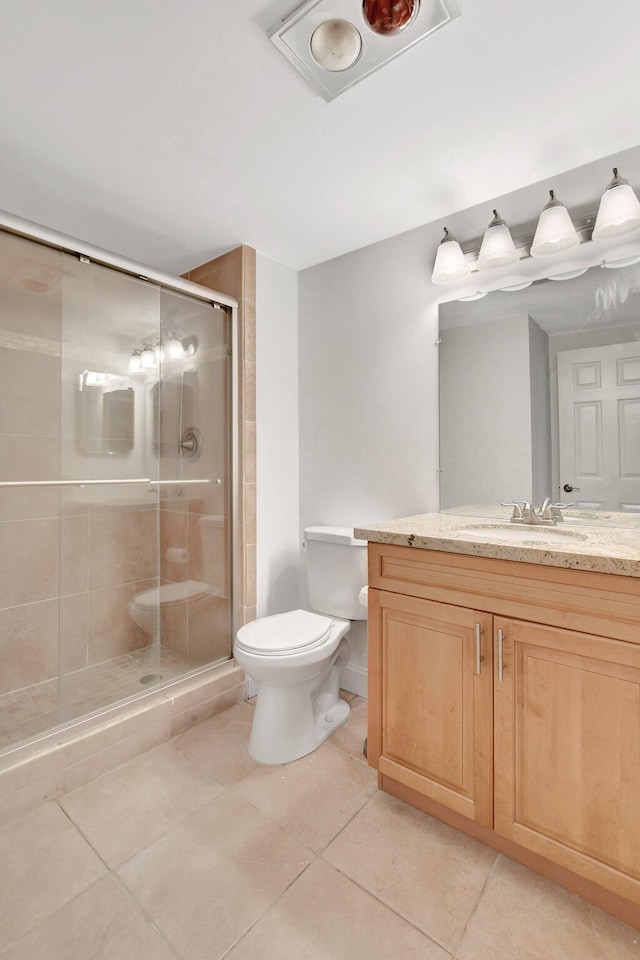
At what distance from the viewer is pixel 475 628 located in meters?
1.29

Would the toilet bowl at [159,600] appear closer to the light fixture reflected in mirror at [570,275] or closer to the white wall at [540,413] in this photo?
the white wall at [540,413]

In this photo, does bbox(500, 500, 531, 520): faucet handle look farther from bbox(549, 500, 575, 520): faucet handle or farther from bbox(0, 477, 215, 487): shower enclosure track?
bbox(0, 477, 215, 487): shower enclosure track

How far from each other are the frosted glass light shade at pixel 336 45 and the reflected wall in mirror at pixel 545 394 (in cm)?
99

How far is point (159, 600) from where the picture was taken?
2.14 m

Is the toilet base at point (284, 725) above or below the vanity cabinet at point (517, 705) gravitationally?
below

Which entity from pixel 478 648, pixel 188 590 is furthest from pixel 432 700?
pixel 188 590

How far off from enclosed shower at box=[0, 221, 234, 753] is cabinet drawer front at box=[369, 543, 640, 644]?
3.61 ft

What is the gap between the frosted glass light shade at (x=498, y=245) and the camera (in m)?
1.72

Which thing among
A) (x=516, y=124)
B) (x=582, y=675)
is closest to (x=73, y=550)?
(x=582, y=675)

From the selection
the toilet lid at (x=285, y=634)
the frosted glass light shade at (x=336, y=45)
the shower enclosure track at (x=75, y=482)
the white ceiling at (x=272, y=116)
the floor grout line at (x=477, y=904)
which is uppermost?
the white ceiling at (x=272, y=116)

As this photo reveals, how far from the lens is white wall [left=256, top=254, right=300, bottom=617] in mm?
2355

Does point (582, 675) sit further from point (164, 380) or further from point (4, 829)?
point (164, 380)

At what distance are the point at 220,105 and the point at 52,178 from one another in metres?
0.78

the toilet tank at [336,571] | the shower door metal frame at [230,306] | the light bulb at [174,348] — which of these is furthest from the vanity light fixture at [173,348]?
the toilet tank at [336,571]
